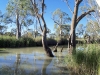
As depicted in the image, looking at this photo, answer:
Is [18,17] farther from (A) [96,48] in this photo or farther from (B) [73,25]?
(A) [96,48]

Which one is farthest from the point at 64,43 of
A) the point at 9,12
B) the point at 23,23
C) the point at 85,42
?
the point at 85,42

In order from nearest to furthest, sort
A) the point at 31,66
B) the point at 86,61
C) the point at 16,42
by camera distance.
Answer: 1. the point at 86,61
2. the point at 31,66
3. the point at 16,42

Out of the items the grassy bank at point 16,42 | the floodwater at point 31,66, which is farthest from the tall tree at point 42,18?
the grassy bank at point 16,42

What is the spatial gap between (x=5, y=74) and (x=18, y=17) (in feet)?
85.4

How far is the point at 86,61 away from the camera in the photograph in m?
7.49

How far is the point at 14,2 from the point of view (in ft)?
104

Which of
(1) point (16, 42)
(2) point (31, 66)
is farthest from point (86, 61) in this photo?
(1) point (16, 42)

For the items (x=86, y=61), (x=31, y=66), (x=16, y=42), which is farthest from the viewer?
(x=16, y=42)

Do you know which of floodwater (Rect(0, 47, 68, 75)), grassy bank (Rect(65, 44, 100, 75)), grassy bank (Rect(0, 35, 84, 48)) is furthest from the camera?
grassy bank (Rect(0, 35, 84, 48))

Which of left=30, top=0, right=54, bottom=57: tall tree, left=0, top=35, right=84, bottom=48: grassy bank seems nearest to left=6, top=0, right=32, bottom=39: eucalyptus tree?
left=0, top=35, right=84, bottom=48: grassy bank

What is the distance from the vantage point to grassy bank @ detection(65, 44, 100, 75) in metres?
7.17

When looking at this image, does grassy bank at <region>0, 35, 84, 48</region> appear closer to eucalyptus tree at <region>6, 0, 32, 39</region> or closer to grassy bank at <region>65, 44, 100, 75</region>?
eucalyptus tree at <region>6, 0, 32, 39</region>

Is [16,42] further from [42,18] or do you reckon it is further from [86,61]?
[86,61]

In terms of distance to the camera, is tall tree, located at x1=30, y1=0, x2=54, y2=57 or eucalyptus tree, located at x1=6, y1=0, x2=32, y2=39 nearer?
tall tree, located at x1=30, y1=0, x2=54, y2=57
